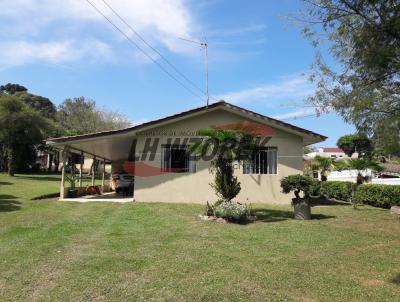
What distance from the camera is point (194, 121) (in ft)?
58.9

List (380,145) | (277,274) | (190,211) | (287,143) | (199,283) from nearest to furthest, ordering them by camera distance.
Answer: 1. (199,283)
2. (277,274)
3. (380,145)
4. (190,211)
5. (287,143)

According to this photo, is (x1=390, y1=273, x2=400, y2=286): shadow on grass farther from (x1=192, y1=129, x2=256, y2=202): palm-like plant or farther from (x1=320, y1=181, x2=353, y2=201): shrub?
(x1=320, y1=181, x2=353, y2=201): shrub

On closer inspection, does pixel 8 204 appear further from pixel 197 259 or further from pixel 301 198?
pixel 197 259

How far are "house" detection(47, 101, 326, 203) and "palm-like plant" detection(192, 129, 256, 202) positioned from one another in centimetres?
474

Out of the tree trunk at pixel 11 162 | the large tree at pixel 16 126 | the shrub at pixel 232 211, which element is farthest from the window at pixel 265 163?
the tree trunk at pixel 11 162

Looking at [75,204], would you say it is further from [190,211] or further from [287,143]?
[287,143]

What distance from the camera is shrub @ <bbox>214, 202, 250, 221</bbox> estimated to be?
11570 mm

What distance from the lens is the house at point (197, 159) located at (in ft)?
57.7

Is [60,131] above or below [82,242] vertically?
above

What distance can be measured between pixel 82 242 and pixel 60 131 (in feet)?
138

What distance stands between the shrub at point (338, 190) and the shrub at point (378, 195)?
1562 mm

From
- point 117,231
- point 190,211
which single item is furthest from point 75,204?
point 117,231

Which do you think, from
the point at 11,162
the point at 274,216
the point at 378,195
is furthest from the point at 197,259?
the point at 11,162

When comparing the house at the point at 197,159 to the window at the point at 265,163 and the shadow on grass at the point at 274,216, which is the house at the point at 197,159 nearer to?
the window at the point at 265,163
